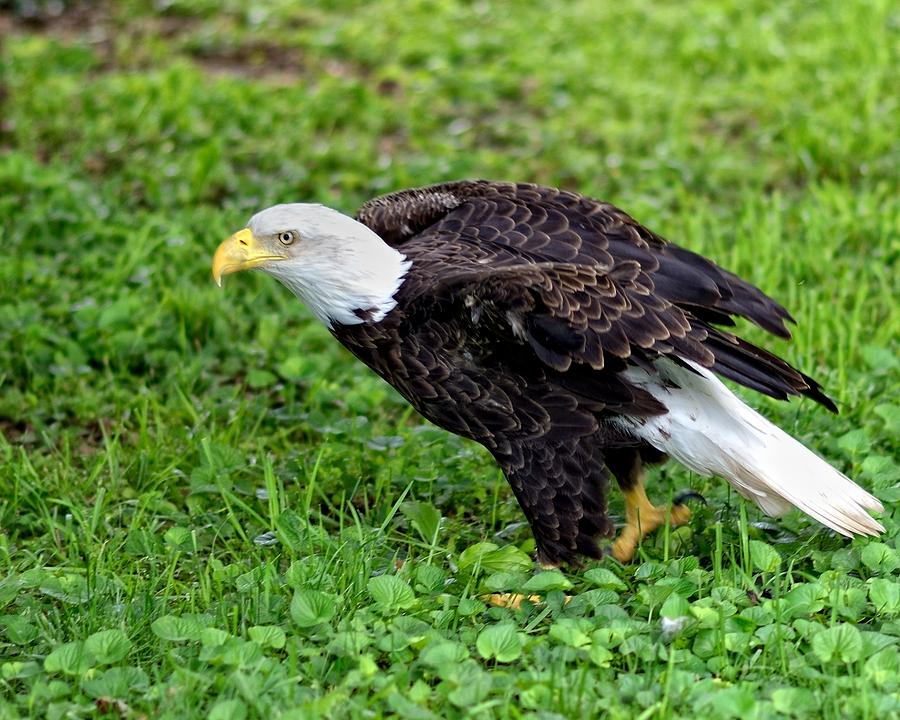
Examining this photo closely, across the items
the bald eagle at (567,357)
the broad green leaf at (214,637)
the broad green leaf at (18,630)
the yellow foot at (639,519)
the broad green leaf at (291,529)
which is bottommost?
the yellow foot at (639,519)

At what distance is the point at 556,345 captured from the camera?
4.05 m

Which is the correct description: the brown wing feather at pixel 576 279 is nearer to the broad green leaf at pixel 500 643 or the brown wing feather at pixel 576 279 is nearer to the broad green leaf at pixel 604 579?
the broad green leaf at pixel 604 579

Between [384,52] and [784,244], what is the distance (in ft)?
11.7

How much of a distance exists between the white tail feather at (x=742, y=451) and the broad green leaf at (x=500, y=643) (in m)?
0.96

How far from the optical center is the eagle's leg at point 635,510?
14.9 ft

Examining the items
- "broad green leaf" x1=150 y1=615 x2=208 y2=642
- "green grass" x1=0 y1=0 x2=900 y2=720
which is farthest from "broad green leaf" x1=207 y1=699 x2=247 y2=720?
"broad green leaf" x1=150 y1=615 x2=208 y2=642

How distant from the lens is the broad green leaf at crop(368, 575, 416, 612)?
3.87 metres

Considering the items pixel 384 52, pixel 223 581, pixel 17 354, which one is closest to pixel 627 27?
pixel 384 52

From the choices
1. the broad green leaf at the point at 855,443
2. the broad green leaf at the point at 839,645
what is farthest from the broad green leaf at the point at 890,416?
the broad green leaf at the point at 839,645

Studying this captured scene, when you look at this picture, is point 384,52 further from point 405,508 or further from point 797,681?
point 797,681

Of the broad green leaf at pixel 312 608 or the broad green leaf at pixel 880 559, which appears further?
the broad green leaf at pixel 880 559

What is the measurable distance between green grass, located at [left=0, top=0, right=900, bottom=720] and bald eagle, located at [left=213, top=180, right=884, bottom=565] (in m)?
0.21

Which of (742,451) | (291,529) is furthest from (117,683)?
(742,451)

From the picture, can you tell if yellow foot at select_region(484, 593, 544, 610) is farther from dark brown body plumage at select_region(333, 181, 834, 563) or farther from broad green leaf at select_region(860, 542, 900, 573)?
broad green leaf at select_region(860, 542, 900, 573)
